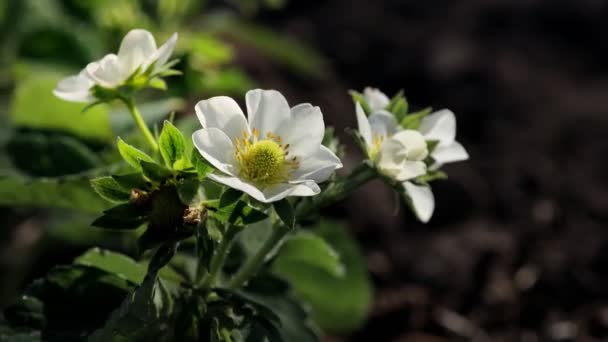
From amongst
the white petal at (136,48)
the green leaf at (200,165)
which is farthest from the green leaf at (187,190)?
the white petal at (136,48)

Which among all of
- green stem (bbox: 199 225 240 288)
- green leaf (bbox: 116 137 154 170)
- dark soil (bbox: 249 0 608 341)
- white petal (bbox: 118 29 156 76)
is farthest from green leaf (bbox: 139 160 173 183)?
dark soil (bbox: 249 0 608 341)

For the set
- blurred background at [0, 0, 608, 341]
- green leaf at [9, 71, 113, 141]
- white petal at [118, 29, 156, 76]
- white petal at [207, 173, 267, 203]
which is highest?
blurred background at [0, 0, 608, 341]

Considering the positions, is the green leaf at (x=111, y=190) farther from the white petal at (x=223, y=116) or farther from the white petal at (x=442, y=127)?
Result: the white petal at (x=442, y=127)

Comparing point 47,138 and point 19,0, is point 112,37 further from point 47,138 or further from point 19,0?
point 47,138

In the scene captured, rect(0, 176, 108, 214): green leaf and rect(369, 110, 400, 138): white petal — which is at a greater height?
rect(369, 110, 400, 138): white petal

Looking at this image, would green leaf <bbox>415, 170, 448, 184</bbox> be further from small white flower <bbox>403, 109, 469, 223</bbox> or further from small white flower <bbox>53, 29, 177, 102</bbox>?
small white flower <bbox>53, 29, 177, 102</bbox>

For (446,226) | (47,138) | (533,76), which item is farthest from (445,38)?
(47,138)

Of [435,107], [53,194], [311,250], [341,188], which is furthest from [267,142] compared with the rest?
[435,107]
